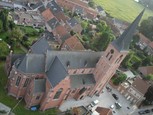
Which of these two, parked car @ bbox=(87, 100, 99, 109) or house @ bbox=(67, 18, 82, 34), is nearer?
parked car @ bbox=(87, 100, 99, 109)

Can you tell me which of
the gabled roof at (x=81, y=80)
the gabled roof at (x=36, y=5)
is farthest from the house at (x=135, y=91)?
the gabled roof at (x=36, y=5)

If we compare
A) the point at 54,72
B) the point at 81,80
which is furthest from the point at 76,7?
the point at 54,72

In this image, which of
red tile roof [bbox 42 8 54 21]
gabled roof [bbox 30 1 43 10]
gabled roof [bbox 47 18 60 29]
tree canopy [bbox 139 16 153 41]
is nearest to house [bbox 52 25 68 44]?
gabled roof [bbox 47 18 60 29]

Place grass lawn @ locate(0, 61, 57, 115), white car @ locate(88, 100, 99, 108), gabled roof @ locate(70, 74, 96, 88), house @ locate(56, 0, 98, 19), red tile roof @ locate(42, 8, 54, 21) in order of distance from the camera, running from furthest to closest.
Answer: house @ locate(56, 0, 98, 19), red tile roof @ locate(42, 8, 54, 21), white car @ locate(88, 100, 99, 108), gabled roof @ locate(70, 74, 96, 88), grass lawn @ locate(0, 61, 57, 115)

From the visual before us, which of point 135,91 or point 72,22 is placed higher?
point 135,91

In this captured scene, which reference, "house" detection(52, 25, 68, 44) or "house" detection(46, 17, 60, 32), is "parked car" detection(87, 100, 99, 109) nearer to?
"house" detection(52, 25, 68, 44)

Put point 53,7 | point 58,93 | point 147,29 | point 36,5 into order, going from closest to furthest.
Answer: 1. point 58,93
2. point 36,5
3. point 53,7
4. point 147,29

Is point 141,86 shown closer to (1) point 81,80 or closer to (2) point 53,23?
(1) point 81,80
